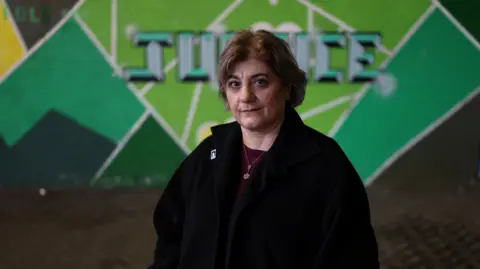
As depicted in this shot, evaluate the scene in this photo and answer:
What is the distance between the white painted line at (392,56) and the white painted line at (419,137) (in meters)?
0.34

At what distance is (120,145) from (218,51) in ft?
2.51

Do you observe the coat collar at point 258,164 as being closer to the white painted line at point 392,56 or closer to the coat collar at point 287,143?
the coat collar at point 287,143

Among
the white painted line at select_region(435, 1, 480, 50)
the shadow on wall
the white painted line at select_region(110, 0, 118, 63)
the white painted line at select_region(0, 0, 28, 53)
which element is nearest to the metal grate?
the shadow on wall

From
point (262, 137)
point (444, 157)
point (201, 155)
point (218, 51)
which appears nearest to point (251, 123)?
point (262, 137)

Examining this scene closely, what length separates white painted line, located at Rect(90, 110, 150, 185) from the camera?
302cm

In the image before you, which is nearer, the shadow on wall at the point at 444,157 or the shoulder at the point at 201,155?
the shoulder at the point at 201,155

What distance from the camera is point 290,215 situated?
1.17 metres

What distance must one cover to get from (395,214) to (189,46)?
1.42 m

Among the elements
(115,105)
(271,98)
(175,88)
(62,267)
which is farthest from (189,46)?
(271,98)

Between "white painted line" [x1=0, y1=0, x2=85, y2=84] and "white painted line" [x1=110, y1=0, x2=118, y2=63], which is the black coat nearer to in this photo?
"white painted line" [x1=110, y1=0, x2=118, y2=63]

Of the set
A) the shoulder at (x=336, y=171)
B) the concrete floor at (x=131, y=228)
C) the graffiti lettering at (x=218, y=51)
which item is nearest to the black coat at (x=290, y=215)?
the shoulder at (x=336, y=171)

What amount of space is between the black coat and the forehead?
0.15 m

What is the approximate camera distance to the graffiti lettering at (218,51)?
293 centimetres

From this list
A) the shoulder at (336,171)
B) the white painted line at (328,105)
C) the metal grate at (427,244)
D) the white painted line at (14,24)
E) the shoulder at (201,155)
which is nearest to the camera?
the shoulder at (336,171)
